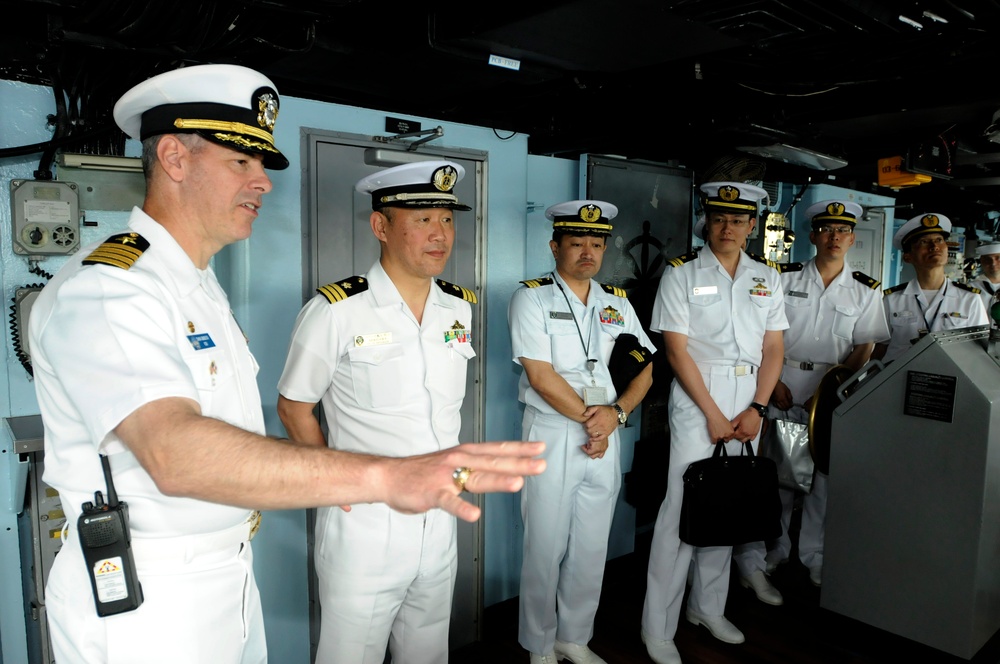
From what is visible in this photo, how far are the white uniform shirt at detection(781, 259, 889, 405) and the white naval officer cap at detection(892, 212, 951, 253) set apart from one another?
73cm

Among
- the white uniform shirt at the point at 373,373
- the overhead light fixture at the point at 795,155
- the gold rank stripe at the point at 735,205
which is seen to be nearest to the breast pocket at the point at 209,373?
the white uniform shirt at the point at 373,373

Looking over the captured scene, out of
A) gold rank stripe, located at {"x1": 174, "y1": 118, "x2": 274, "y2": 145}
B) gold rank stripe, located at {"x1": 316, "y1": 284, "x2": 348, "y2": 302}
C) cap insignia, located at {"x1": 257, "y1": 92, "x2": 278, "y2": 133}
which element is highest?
cap insignia, located at {"x1": 257, "y1": 92, "x2": 278, "y2": 133}

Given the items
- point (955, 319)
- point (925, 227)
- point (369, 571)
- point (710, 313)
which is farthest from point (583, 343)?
point (955, 319)

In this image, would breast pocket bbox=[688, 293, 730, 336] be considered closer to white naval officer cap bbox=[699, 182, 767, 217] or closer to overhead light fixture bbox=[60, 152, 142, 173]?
white naval officer cap bbox=[699, 182, 767, 217]

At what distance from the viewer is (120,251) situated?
126 cm

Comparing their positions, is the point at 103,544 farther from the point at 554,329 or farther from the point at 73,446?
the point at 554,329

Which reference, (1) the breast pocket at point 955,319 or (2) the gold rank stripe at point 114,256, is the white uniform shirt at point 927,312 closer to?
(1) the breast pocket at point 955,319

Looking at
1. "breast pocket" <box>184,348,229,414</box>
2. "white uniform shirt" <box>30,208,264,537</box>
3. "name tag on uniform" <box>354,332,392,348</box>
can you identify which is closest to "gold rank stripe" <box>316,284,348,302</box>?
"name tag on uniform" <box>354,332,392,348</box>

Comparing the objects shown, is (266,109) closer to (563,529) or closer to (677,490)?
(563,529)

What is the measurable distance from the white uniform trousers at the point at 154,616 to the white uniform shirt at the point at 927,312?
163 inches

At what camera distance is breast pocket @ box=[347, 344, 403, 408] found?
220 cm

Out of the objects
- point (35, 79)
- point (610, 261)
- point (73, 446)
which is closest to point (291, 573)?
point (73, 446)

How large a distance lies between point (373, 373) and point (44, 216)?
44.5 inches

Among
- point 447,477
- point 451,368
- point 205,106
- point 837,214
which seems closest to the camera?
point 447,477
